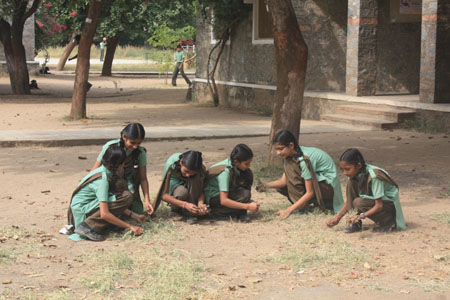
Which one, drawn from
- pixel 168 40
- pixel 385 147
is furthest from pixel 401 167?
pixel 168 40

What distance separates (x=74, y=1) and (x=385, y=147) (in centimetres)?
584

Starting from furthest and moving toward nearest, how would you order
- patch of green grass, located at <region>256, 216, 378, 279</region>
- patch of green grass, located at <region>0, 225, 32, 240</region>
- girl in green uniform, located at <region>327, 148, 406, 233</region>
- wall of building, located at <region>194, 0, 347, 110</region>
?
wall of building, located at <region>194, 0, 347, 110</region>
patch of green grass, located at <region>0, 225, 32, 240</region>
girl in green uniform, located at <region>327, 148, 406, 233</region>
patch of green grass, located at <region>256, 216, 378, 279</region>

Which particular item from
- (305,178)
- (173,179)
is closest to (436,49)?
(305,178)

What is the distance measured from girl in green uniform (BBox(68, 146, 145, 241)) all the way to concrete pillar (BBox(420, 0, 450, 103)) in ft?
28.2

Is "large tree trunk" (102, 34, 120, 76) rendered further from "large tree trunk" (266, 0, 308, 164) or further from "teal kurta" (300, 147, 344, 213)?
"teal kurta" (300, 147, 344, 213)

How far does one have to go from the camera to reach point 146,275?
494 cm

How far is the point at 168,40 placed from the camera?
28750 mm

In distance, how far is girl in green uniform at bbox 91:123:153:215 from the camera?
6.03 m

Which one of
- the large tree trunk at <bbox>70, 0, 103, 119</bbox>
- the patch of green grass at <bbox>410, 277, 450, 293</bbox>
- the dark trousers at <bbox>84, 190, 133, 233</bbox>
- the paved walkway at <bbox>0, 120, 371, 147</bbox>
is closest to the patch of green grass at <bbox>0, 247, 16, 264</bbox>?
the dark trousers at <bbox>84, 190, 133, 233</bbox>

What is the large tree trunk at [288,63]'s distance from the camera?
27.8 feet

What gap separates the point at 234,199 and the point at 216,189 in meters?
0.19

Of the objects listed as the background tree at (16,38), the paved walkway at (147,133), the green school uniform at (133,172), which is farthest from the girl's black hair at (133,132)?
the background tree at (16,38)

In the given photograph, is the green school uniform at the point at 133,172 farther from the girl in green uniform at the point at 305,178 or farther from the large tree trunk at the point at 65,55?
the large tree trunk at the point at 65,55

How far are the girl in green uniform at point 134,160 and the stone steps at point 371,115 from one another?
7742mm
